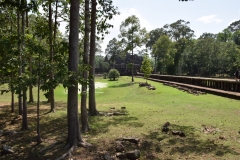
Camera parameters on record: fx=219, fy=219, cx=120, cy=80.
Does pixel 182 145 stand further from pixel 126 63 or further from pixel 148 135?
pixel 126 63

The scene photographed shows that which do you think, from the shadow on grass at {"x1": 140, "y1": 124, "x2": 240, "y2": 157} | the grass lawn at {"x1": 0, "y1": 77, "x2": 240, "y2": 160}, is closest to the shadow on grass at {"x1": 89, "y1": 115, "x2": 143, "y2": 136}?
the grass lawn at {"x1": 0, "y1": 77, "x2": 240, "y2": 160}

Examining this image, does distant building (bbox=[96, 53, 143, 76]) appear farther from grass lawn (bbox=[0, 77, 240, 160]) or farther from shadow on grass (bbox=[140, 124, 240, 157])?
shadow on grass (bbox=[140, 124, 240, 157])

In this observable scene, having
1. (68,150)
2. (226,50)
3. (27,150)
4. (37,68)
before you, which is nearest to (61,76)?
(37,68)

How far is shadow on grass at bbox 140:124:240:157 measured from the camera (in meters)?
6.26

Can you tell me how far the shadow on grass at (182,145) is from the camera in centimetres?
626

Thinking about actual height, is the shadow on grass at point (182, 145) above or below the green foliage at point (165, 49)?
below

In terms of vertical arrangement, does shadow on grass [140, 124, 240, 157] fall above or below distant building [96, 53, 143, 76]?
below

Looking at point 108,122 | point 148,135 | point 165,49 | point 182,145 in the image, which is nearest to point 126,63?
point 165,49

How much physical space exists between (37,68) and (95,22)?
191 inches

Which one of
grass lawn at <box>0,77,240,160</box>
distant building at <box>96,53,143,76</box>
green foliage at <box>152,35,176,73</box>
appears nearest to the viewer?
grass lawn at <box>0,77,240,160</box>

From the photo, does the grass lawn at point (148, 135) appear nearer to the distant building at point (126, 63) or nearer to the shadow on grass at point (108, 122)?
the shadow on grass at point (108, 122)

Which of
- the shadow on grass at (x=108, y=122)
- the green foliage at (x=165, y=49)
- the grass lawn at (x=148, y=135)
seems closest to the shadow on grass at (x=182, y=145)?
the grass lawn at (x=148, y=135)

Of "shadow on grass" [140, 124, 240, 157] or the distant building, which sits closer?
"shadow on grass" [140, 124, 240, 157]

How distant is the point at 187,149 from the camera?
648 centimetres
